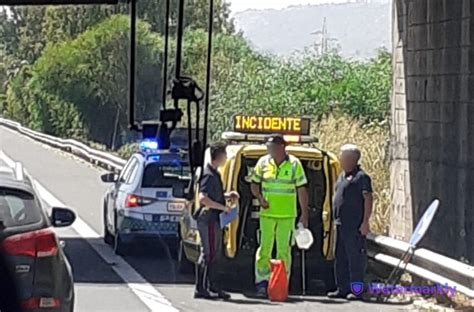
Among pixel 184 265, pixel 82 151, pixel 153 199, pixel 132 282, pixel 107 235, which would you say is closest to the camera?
pixel 132 282

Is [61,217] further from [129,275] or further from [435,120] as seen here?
[435,120]

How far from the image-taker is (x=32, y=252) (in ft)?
30.7

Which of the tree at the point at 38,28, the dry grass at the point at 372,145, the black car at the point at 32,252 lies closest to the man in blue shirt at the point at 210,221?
the black car at the point at 32,252

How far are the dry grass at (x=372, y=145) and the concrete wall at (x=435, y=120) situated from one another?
118 centimetres

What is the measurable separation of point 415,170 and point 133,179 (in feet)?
12.6

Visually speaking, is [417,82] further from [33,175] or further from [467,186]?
[33,175]

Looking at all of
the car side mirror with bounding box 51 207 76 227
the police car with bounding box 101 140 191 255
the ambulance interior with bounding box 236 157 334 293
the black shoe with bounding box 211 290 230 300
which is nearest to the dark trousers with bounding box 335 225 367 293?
the ambulance interior with bounding box 236 157 334 293

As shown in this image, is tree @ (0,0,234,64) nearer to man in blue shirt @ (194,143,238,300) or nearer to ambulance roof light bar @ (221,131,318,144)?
ambulance roof light bar @ (221,131,318,144)

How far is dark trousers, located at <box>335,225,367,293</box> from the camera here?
13.7 m

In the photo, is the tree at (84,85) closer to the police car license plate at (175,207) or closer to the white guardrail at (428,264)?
the police car license plate at (175,207)

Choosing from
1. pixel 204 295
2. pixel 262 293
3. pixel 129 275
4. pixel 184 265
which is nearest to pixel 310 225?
pixel 262 293

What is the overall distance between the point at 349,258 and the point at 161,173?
4360 mm

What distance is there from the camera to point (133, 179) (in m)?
17.5

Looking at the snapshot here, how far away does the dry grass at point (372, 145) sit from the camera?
18734 mm
